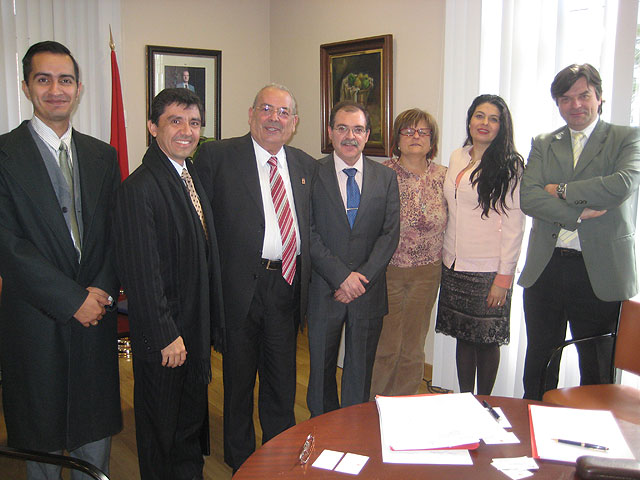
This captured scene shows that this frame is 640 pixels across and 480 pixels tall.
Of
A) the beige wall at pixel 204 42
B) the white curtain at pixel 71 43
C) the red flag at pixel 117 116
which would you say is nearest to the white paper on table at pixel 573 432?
the red flag at pixel 117 116

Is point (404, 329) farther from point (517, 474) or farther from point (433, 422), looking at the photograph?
point (517, 474)

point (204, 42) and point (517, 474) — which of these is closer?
point (517, 474)

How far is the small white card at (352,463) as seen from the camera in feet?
3.91

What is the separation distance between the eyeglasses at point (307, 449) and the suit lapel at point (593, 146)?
1.69 m

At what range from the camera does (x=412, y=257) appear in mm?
2713

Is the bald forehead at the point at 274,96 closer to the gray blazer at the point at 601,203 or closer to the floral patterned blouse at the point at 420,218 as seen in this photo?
the floral patterned blouse at the point at 420,218

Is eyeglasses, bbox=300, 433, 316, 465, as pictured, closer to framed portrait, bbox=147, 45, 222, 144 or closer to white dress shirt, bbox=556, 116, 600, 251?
white dress shirt, bbox=556, 116, 600, 251

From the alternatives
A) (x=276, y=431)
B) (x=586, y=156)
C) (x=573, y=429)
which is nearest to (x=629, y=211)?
(x=586, y=156)

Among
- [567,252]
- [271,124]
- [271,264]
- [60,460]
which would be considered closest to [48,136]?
[271,124]

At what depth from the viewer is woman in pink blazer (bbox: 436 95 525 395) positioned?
2.49 metres

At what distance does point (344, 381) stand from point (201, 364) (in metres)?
0.88

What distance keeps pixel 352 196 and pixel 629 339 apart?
1286 mm

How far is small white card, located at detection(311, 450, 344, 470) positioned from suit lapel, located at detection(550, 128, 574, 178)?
170 centimetres

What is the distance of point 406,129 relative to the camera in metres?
2.66
